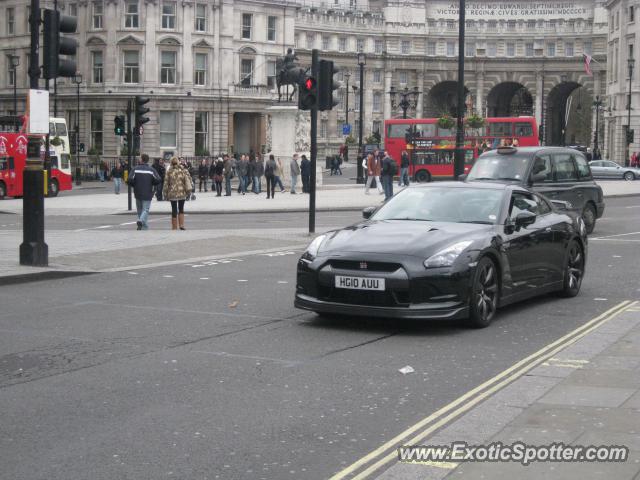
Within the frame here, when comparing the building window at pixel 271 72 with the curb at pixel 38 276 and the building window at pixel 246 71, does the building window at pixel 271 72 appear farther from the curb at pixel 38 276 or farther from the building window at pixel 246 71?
the curb at pixel 38 276

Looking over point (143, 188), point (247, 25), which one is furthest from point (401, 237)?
point (247, 25)

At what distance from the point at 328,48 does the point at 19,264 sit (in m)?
100

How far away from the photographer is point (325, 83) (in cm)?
1966

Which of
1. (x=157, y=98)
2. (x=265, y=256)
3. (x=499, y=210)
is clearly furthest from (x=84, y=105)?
(x=499, y=210)

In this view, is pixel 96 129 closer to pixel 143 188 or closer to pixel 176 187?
pixel 143 188

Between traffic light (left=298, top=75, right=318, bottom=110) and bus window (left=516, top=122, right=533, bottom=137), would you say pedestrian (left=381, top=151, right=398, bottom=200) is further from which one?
bus window (left=516, top=122, right=533, bottom=137)

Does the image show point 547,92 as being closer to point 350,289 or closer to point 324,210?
point 324,210

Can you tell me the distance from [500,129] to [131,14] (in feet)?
89.7

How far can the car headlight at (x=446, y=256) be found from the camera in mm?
9945

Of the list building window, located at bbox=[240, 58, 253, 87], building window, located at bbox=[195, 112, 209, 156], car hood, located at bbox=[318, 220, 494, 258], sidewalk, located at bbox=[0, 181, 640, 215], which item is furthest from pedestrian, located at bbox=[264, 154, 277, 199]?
building window, located at bbox=[240, 58, 253, 87]

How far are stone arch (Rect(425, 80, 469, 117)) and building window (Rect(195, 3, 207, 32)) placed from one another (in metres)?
48.8

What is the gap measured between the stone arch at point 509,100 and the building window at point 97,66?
2309 inches

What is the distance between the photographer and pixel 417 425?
6.71 meters

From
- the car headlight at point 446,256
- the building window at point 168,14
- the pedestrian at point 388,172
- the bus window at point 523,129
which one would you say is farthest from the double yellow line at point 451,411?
the building window at point 168,14
